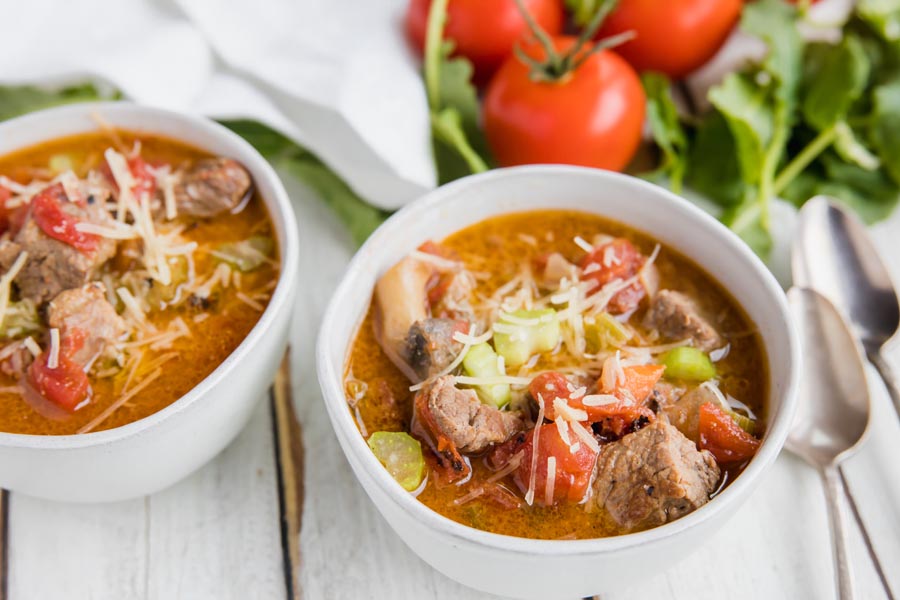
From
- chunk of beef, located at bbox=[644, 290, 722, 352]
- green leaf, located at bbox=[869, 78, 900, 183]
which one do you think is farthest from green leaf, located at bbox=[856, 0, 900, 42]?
chunk of beef, located at bbox=[644, 290, 722, 352]

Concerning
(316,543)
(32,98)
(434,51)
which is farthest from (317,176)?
(316,543)

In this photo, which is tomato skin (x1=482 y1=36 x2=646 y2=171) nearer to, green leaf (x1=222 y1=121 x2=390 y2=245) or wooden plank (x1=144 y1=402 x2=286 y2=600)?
green leaf (x1=222 y1=121 x2=390 y2=245)

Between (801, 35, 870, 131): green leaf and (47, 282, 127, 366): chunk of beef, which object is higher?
(801, 35, 870, 131): green leaf

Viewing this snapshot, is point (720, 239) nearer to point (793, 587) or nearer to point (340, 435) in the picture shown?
point (793, 587)

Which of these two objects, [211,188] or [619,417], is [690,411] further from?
[211,188]

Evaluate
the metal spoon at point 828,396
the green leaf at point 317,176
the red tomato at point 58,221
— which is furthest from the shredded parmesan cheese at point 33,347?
the metal spoon at point 828,396

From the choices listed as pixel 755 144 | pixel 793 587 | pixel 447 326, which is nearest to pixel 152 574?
pixel 447 326
